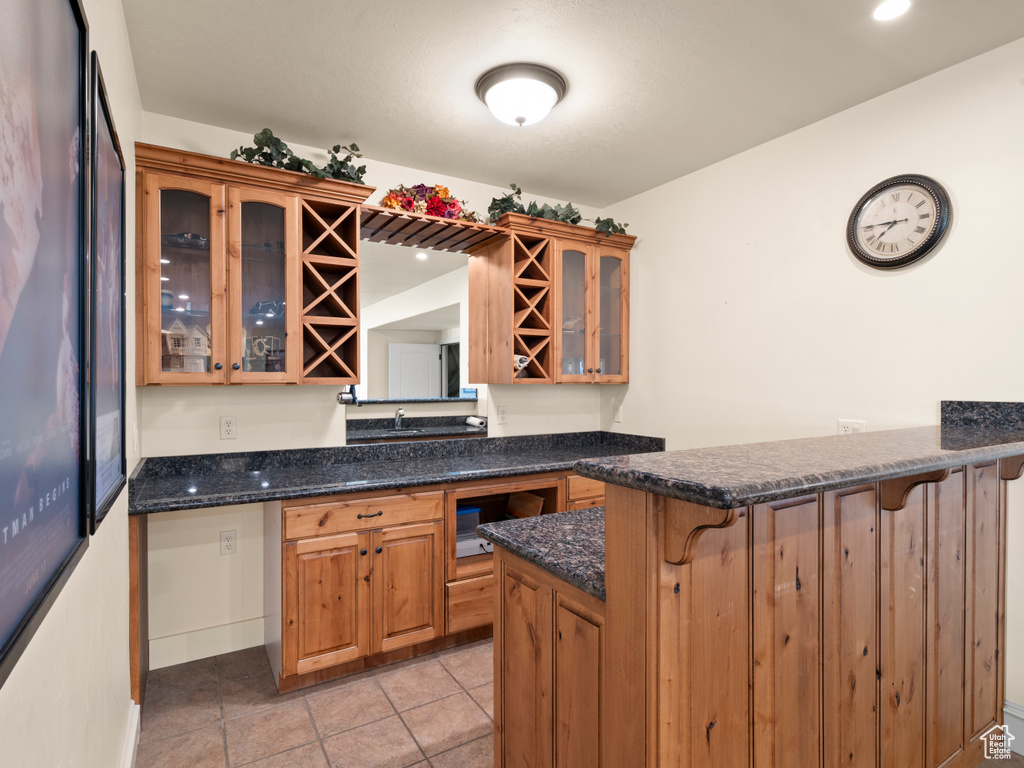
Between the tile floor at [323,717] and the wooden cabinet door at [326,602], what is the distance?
169mm

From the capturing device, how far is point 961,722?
5.95ft

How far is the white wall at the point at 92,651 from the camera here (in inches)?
28.2

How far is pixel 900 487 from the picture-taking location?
1486mm

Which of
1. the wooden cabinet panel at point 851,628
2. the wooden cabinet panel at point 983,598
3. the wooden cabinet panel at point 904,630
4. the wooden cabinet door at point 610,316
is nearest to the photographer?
the wooden cabinet panel at point 851,628

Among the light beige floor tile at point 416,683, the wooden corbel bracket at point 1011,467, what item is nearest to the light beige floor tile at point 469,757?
the light beige floor tile at point 416,683

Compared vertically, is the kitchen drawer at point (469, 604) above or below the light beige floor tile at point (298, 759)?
above

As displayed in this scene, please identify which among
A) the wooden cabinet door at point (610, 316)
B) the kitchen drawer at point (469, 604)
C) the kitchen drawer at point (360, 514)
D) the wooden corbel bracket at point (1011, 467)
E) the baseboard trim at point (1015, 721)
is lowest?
the baseboard trim at point (1015, 721)

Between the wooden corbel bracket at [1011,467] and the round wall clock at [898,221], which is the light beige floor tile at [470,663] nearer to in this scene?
the wooden corbel bracket at [1011,467]

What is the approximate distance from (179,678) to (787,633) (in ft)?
8.47

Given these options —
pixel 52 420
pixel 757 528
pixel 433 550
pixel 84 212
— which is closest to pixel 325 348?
pixel 433 550

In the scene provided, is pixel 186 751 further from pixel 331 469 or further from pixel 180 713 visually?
pixel 331 469

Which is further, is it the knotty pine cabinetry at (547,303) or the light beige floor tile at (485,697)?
the knotty pine cabinetry at (547,303)

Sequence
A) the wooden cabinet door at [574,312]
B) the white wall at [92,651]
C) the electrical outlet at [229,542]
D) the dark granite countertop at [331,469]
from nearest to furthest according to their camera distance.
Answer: the white wall at [92,651], the dark granite countertop at [331,469], the electrical outlet at [229,542], the wooden cabinet door at [574,312]

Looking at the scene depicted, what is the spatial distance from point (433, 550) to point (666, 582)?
174 cm
